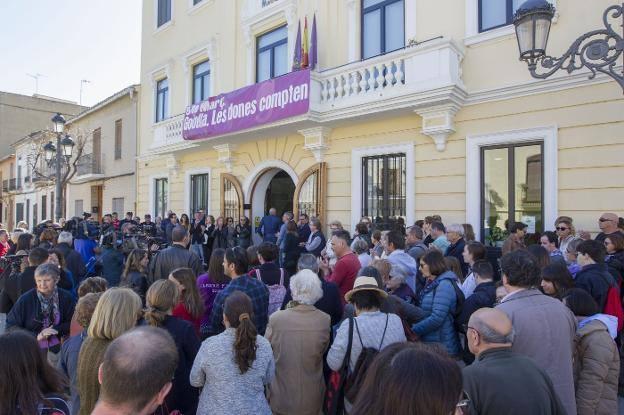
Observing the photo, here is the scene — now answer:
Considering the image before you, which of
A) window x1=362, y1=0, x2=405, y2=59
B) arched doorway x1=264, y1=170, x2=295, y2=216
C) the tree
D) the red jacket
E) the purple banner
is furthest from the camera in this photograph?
the tree

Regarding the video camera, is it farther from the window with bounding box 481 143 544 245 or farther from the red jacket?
the window with bounding box 481 143 544 245

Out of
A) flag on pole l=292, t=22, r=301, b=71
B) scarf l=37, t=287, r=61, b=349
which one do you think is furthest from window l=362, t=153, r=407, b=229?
scarf l=37, t=287, r=61, b=349

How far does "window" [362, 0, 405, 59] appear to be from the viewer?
10.2 m

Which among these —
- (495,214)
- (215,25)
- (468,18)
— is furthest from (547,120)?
(215,25)

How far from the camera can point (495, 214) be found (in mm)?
8602

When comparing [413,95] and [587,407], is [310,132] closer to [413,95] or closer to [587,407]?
[413,95]

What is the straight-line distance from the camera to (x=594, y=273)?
13.2 feet

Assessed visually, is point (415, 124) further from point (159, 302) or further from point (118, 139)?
point (118, 139)

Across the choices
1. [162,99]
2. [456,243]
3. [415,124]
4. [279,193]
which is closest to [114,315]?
[456,243]

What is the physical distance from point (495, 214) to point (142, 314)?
7.31 metres

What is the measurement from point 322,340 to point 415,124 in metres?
7.11

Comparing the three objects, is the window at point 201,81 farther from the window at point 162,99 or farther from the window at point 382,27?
the window at point 382,27

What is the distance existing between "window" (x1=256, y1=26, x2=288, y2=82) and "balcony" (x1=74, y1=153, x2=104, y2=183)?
11623 mm

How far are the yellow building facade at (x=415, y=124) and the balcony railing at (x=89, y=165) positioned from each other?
8.92 meters
